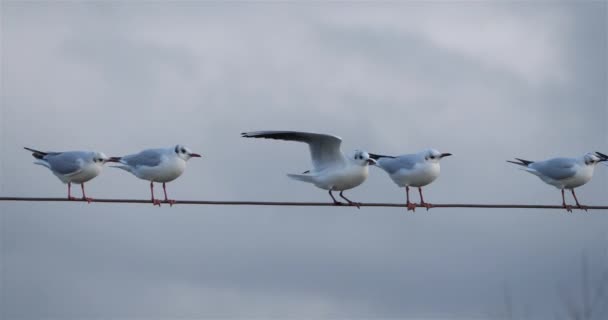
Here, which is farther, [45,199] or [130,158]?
[130,158]

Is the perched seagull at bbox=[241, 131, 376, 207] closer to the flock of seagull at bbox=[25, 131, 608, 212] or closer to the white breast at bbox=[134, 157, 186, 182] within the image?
the flock of seagull at bbox=[25, 131, 608, 212]

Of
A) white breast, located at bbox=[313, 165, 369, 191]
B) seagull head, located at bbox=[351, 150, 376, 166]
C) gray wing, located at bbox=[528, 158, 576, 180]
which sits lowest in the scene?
white breast, located at bbox=[313, 165, 369, 191]

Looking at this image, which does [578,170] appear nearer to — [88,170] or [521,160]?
[521,160]

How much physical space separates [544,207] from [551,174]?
15.8ft

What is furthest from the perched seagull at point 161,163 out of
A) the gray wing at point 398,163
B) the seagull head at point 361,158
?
the gray wing at point 398,163

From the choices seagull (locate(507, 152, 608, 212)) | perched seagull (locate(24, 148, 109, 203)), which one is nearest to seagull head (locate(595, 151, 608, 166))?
seagull (locate(507, 152, 608, 212))

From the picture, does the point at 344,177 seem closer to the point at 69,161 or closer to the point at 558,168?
the point at 69,161

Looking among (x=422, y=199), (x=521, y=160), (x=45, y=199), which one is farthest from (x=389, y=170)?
(x=45, y=199)

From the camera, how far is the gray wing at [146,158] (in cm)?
2233

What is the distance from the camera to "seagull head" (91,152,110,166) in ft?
73.0

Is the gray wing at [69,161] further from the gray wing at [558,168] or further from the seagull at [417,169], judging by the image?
the gray wing at [558,168]

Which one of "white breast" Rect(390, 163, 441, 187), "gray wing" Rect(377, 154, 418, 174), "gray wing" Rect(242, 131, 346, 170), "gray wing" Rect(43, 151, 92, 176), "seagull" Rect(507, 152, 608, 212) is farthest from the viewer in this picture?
"seagull" Rect(507, 152, 608, 212)

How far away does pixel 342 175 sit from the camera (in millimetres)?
21953

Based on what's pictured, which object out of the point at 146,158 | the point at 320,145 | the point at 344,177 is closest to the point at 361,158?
the point at 344,177
